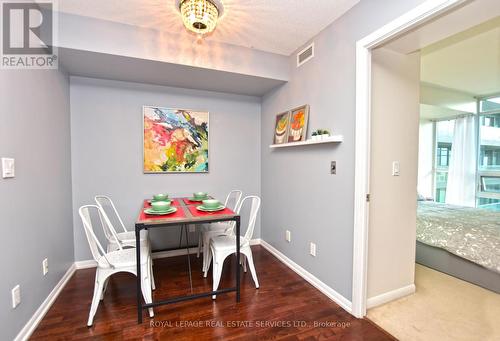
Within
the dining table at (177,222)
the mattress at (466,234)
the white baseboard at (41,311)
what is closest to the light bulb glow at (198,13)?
the dining table at (177,222)

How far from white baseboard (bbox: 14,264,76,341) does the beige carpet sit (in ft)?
8.24

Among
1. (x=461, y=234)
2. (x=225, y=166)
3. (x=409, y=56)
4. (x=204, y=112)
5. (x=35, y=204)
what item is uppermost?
(x=409, y=56)

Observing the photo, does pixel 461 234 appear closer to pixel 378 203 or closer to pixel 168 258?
pixel 378 203

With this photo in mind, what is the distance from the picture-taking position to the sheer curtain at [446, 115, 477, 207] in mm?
4883

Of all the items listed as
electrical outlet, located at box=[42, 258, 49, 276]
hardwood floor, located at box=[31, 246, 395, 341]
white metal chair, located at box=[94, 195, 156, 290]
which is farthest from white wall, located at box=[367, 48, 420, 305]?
electrical outlet, located at box=[42, 258, 49, 276]

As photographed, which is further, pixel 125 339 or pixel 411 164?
pixel 411 164

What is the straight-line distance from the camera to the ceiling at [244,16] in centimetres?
185

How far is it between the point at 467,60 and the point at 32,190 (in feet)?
16.6

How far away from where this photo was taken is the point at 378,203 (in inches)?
76.0

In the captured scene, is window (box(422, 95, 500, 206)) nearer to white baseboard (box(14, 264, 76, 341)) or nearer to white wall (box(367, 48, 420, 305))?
white wall (box(367, 48, 420, 305))

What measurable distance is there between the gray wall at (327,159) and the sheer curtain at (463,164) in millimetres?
4642

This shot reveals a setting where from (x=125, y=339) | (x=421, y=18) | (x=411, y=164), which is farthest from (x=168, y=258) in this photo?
(x=421, y=18)

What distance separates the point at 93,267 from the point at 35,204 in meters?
1.28

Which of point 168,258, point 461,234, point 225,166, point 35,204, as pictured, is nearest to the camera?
point 35,204
